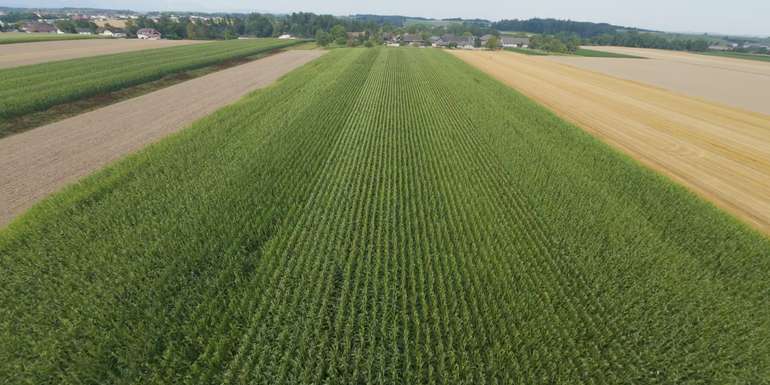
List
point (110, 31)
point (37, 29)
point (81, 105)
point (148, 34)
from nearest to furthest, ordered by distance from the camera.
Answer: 1. point (81, 105)
2. point (148, 34)
3. point (37, 29)
4. point (110, 31)

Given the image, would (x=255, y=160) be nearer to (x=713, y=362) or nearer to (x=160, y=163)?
(x=160, y=163)

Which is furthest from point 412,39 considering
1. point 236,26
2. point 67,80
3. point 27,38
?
point 67,80

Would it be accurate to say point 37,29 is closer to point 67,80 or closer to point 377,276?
point 67,80

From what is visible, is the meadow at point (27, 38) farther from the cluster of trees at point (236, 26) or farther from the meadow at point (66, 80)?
the meadow at point (66, 80)

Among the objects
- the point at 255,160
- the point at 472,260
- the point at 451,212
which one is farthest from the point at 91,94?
the point at 472,260

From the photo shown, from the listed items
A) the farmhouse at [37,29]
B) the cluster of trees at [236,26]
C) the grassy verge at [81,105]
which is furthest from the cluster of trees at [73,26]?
the grassy verge at [81,105]

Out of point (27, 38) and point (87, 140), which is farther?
point (27, 38)
